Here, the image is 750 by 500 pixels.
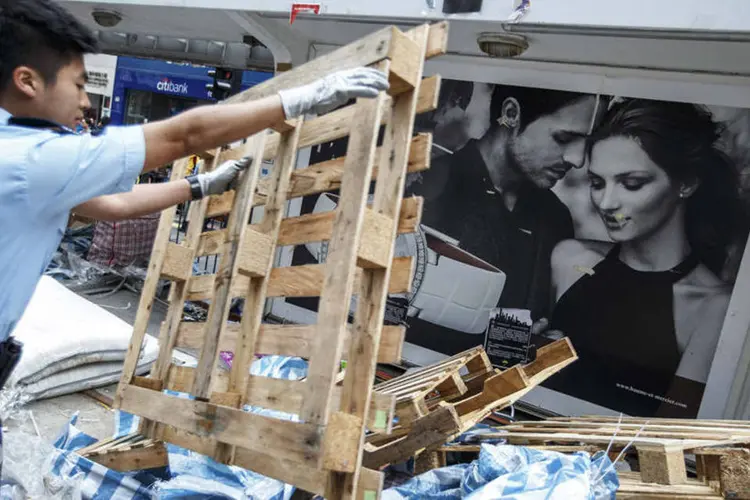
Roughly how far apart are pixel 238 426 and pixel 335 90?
1.40 m

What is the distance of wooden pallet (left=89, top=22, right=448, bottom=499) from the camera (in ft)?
7.34

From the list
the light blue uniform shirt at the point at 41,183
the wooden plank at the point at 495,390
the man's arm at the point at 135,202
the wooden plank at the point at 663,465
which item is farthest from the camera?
the wooden plank at the point at 495,390

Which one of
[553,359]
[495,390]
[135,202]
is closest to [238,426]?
[135,202]

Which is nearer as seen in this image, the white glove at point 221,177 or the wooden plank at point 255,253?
the wooden plank at point 255,253

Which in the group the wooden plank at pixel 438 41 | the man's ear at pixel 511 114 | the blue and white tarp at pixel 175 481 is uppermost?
the man's ear at pixel 511 114

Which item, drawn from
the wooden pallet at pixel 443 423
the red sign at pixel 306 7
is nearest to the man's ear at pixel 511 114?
the red sign at pixel 306 7

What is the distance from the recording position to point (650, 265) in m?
5.70

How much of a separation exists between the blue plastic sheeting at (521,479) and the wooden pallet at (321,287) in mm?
931

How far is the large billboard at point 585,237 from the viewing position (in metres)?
5.43

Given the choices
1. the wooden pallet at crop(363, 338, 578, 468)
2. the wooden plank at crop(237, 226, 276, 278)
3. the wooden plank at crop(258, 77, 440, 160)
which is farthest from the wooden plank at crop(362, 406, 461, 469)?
the wooden plank at crop(258, 77, 440, 160)

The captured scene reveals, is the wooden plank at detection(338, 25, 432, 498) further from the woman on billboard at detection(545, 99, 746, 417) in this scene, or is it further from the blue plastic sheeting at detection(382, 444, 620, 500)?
the woman on billboard at detection(545, 99, 746, 417)

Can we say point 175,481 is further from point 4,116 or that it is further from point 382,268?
point 4,116

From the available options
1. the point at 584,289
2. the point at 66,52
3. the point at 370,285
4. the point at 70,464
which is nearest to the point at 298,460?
the point at 370,285

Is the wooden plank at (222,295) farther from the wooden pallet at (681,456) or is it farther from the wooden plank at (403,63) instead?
the wooden pallet at (681,456)
